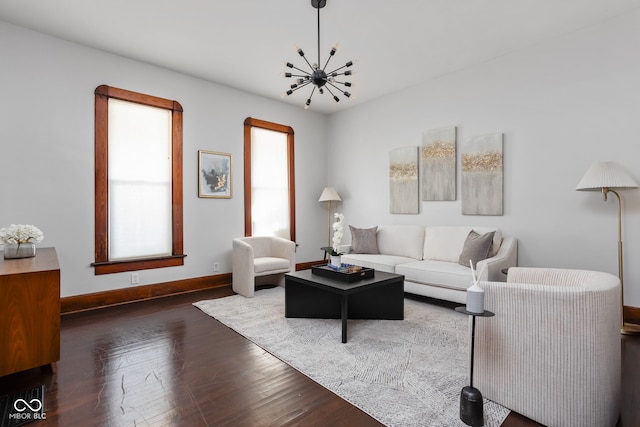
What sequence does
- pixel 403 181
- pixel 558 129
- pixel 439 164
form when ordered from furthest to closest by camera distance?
pixel 403 181
pixel 439 164
pixel 558 129

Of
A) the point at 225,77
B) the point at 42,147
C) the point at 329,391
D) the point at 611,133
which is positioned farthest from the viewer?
the point at 225,77

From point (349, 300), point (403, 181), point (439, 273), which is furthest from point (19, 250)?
point (403, 181)

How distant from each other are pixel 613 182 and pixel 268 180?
4.38 meters

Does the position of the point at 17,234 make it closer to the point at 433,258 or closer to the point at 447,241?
the point at 433,258

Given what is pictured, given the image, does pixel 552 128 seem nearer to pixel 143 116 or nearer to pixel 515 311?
pixel 515 311

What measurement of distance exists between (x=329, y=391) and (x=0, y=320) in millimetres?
2105

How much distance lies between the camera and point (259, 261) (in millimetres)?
4500

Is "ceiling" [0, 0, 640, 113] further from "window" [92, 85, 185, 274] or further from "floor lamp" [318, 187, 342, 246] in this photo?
"floor lamp" [318, 187, 342, 246]

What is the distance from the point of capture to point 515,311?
5.61ft

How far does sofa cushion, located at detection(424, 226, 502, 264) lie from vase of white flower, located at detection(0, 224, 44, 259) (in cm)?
423

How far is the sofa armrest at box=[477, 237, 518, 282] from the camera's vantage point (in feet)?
10.8

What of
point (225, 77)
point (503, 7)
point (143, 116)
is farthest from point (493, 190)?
point (143, 116)

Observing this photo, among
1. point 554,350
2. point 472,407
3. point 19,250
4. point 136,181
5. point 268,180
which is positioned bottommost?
point 472,407

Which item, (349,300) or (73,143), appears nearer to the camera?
(349,300)
